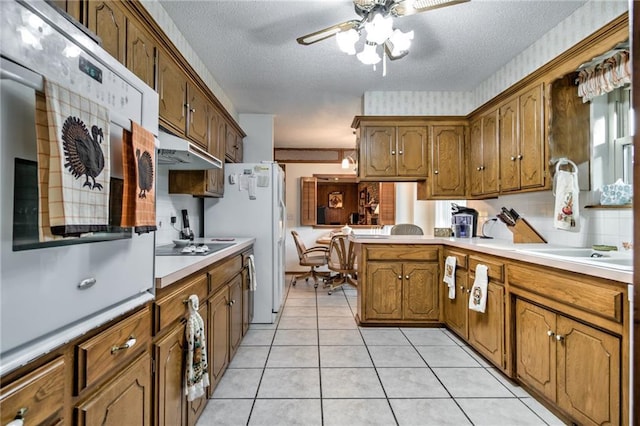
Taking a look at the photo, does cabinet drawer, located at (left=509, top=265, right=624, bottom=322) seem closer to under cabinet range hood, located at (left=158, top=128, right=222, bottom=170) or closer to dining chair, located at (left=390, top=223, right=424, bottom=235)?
under cabinet range hood, located at (left=158, top=128, right=222, bottom=170)

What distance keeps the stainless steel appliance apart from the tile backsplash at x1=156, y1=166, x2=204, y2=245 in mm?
1629

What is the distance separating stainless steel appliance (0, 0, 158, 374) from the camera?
21.5 inches

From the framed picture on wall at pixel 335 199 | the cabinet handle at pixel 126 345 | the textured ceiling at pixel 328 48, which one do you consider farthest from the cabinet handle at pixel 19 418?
the framed picture on wall at pixel 335 199

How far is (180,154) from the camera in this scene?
6.58 feet

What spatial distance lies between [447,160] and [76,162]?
136 inches

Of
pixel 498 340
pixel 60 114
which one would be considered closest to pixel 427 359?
pixel 498 340

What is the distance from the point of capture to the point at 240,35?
8.23 ft

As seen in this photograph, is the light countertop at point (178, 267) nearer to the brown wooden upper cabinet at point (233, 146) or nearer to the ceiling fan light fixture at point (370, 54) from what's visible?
the ceiling fan light fixture at point (370, 54)

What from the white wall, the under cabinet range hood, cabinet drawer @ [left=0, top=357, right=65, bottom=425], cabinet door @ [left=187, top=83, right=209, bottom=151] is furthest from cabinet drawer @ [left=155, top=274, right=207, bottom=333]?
the white wall

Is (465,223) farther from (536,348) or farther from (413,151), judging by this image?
(536,348)

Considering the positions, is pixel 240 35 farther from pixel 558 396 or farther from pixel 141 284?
pixel 558 396

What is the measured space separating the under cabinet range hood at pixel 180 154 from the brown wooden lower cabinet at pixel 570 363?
2266mm

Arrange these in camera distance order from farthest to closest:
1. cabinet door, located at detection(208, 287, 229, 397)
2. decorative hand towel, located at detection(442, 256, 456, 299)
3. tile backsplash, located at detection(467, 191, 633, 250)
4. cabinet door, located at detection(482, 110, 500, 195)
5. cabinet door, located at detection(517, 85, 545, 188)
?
cabinet door, located at detection(482, 110, 500, 195), decorative hand towel, located at detection(442, 256, 456, 299), cabinet door, located at detection(517, 85, 545, 188), tile backsplash, located at detection(467, 191, 633, 250), cabinet door, located at detection(208, 287, 229, 397)

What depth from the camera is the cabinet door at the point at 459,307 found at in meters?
2.64
